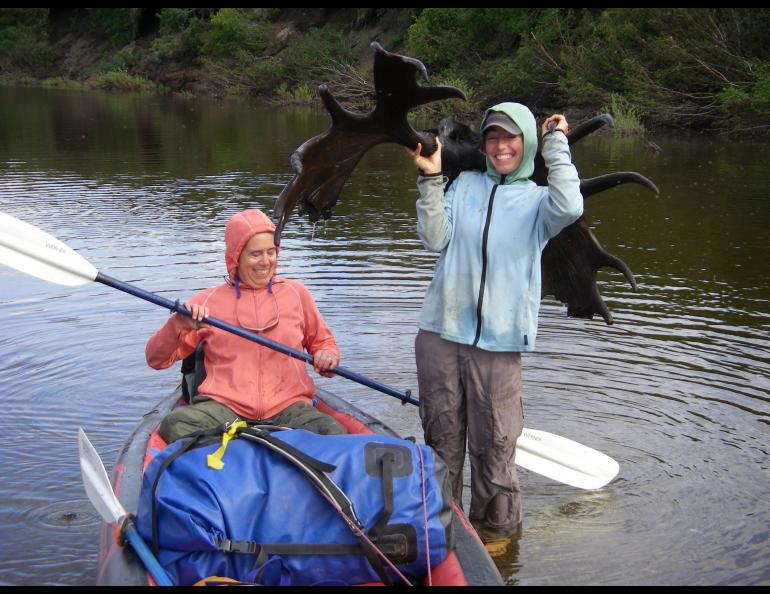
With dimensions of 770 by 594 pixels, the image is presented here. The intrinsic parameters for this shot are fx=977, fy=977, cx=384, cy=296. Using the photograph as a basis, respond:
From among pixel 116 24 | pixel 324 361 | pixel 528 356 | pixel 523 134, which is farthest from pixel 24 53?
pixel 523 134

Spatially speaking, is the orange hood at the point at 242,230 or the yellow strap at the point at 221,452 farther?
the orange hood at the point at 242,230

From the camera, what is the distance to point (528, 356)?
7.79 meters

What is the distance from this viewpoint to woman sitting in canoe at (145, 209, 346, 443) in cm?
465

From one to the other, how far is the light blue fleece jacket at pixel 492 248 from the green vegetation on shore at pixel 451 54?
63.1ft

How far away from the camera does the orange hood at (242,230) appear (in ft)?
15.5

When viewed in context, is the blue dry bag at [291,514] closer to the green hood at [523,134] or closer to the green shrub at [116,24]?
the green hood at [523,134]

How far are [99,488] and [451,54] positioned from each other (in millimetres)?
32664

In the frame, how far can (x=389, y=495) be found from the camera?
12.0 feet

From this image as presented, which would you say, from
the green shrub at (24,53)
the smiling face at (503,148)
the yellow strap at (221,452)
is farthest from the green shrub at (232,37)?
the yellow strap at (221,452)

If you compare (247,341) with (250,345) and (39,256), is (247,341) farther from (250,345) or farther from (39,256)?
(39,256)

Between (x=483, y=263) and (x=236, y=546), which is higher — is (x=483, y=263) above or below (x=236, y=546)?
above

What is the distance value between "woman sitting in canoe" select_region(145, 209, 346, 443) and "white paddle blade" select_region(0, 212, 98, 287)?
2.80ft

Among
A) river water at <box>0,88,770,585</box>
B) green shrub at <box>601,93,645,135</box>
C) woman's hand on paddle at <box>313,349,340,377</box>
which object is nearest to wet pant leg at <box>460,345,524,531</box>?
river water at <box>0,88,770,585</box>

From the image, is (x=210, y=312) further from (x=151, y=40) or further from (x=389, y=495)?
(x=151, y=40)
